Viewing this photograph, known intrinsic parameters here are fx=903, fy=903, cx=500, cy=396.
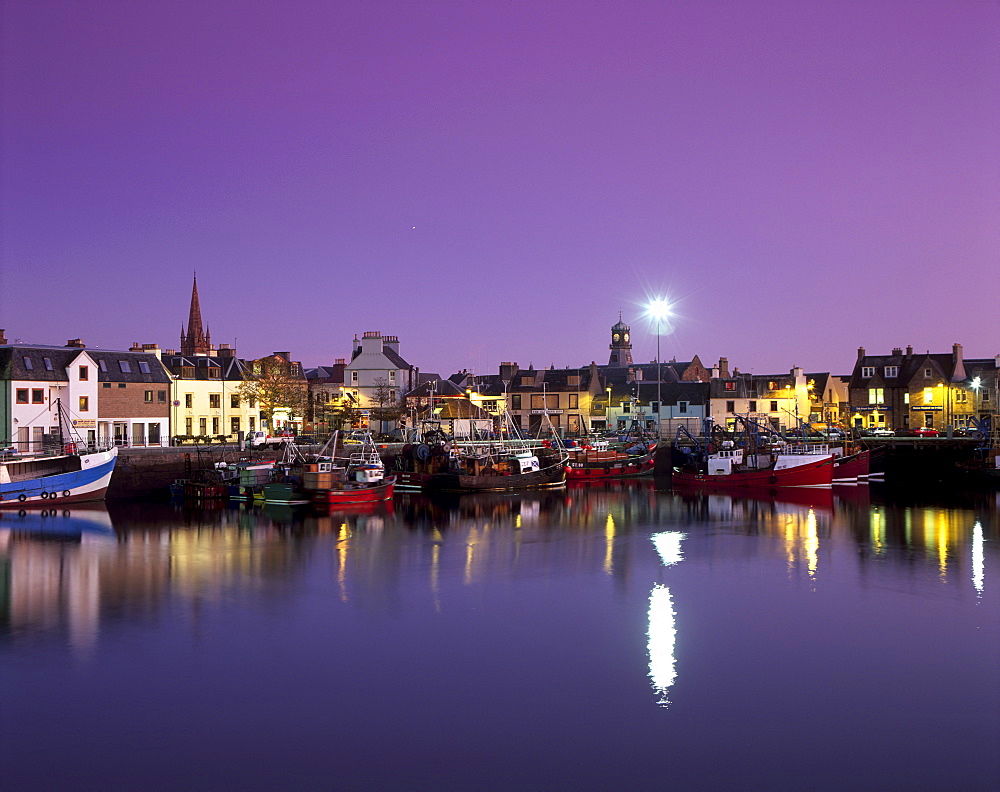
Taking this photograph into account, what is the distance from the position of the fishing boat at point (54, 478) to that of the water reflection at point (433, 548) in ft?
6.13

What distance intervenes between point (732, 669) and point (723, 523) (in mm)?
22699

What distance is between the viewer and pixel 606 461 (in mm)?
64750

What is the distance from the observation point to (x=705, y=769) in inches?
572

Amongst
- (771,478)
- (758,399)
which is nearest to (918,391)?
(758,399)

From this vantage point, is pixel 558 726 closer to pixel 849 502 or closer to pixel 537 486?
pixel 849 502

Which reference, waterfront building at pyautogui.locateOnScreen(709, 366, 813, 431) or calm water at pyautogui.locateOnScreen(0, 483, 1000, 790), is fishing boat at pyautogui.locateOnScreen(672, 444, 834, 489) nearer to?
calm water at pyautogui.locateOnScreen(0, 483, 1000, 790)

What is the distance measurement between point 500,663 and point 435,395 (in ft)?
213

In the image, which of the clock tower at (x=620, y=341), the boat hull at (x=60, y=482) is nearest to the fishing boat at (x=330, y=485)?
the boat hull at (x=60, y=482)

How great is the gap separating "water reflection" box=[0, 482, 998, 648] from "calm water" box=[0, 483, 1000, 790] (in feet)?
0.64

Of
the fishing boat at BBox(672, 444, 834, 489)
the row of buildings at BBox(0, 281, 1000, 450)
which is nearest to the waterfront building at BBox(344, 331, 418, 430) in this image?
the row of buildings at BBox(0, 281, 1000, 450)

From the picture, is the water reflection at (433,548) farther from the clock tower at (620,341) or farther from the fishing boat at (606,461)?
the clock tower at (620,341)

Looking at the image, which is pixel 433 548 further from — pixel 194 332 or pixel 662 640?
pixel 194 332

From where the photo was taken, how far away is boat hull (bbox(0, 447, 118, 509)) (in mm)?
45031

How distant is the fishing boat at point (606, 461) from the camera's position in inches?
2484
